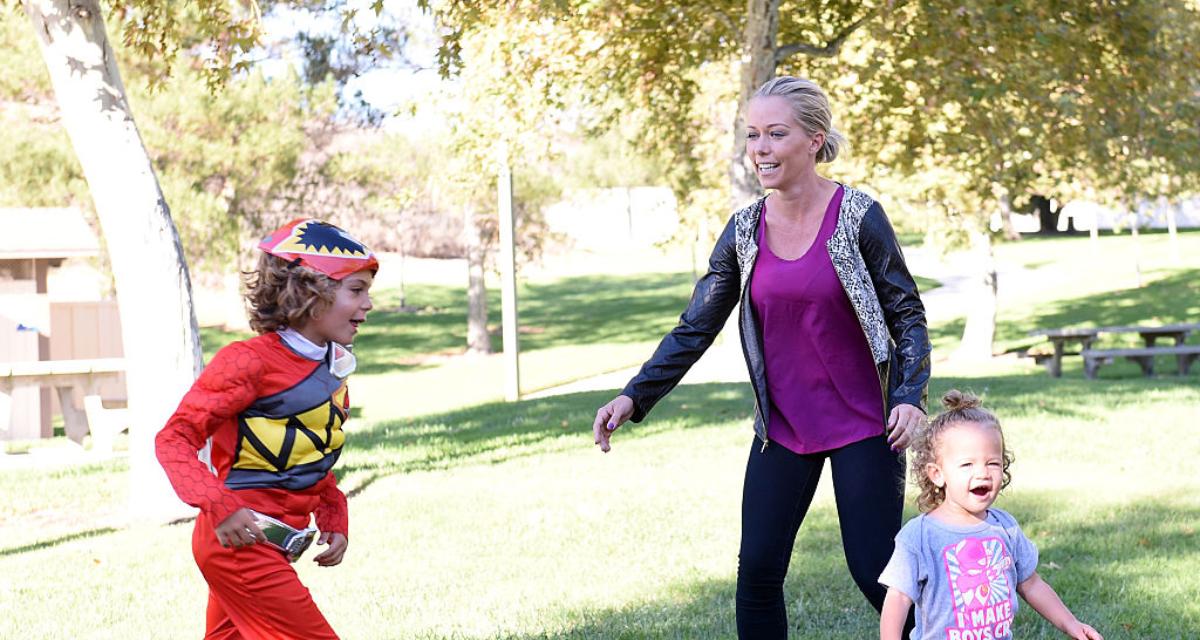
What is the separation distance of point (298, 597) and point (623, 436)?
908cm

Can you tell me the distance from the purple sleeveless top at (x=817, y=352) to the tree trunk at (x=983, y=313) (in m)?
22.1

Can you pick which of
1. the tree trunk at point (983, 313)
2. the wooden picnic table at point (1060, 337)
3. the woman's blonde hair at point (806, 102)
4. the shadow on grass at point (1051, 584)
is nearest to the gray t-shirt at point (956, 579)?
the woman's blonde hair at point (806, 102)

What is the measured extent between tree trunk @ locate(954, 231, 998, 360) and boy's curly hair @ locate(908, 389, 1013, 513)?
892 inches

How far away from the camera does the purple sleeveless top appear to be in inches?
161

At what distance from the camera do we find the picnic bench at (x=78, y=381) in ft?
41.8

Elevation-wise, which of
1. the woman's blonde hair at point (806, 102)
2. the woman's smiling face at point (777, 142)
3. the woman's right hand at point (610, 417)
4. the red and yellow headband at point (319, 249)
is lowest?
the woman's right hand at point (610, 417)

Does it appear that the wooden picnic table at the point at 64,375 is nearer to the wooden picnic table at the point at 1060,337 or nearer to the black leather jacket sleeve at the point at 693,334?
the black leather jacket sleeve at the point at 693,334

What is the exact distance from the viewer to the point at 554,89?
19.4m

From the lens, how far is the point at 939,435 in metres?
3.50

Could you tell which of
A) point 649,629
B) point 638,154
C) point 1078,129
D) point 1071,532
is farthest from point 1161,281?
point 649,629

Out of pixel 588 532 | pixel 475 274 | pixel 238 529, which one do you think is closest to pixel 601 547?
pixel 588 532

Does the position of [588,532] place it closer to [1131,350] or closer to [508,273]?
[508,273]

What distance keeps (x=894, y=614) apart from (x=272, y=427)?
5.27 feet

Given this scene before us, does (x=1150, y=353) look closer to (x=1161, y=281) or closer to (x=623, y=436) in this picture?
(x=623, y=436)
